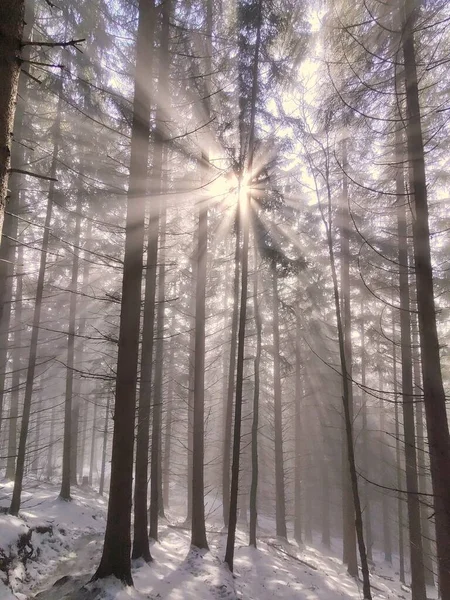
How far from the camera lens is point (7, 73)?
3.08 metres

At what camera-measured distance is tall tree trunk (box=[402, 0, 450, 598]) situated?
511 centimetres

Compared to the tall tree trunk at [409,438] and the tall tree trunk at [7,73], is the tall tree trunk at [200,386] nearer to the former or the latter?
the tall tree trunk at [409,438]

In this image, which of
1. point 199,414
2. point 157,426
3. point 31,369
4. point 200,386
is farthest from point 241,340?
point 31,369

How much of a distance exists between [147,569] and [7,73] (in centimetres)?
868

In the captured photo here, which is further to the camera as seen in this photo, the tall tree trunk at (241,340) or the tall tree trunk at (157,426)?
the tall tree trunk at (157,426)

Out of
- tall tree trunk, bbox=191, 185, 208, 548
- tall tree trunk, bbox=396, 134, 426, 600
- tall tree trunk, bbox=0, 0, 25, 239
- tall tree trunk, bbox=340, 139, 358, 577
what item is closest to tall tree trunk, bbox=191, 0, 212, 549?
tall tree trunk, bbox=191, 185, 208, 548

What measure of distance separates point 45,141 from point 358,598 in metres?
15.8

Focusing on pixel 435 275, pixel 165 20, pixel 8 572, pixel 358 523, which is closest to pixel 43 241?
pixel 165 20

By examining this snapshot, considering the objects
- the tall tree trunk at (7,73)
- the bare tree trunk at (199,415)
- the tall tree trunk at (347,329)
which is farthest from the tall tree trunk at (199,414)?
the tall tree trunk at (7,73)

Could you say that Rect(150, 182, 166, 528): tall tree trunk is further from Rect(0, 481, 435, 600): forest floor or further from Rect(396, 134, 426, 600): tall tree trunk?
Rect(396, 134, 426, 600): tall tree trunk

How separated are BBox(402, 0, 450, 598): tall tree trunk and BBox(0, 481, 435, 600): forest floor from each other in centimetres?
459

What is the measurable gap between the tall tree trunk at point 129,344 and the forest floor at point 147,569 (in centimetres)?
51

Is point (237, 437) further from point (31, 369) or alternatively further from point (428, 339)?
point (31, 369)

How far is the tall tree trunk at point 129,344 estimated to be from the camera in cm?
617
